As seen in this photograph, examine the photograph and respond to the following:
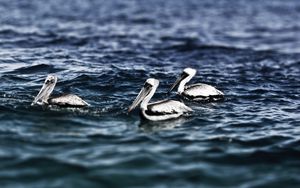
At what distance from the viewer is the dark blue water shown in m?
9.94

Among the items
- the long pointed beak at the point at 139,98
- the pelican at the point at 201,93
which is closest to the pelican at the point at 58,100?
the long pointed beak at the point at 139,98

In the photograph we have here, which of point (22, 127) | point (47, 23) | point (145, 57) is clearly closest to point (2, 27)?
point (47, 23)

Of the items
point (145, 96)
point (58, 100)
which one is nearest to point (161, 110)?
point (145, 96)

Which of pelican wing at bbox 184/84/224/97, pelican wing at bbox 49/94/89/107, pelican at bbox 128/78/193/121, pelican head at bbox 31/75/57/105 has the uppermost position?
pelican wing at bbox 184/84/224/97

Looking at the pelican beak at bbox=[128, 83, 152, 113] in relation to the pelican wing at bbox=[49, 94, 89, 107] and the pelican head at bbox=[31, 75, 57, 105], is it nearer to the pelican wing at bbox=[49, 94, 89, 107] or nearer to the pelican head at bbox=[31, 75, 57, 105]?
the pelican wing at bbox=[49, 94, 89, 107]

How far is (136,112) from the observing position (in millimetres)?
13883

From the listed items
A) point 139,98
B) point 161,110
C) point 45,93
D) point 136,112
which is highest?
point 45,93

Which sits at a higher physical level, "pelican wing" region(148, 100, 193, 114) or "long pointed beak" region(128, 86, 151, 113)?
"long pointed beak" region(128, 86, 151, 113)

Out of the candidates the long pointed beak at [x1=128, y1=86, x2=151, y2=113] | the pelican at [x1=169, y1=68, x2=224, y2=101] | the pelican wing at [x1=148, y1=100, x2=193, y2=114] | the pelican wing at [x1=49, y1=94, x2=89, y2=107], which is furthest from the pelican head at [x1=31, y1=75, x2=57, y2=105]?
the pelican at [x1=169, y1=68, x2=224, y2=101]

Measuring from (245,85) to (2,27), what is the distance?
15.3 m

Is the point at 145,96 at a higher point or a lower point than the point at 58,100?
higher

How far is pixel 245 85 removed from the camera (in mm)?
17719

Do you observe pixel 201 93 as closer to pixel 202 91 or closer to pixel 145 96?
pixel 202 91

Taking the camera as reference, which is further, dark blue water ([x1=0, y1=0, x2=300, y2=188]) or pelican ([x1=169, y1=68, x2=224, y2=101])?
pelican ([x1=169, y1=68, x2=224, y2=101])
